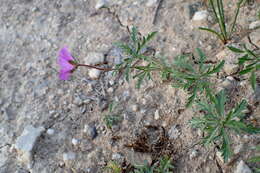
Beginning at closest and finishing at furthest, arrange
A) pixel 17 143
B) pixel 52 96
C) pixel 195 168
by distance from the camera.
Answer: pixel 195 168 < pixel 17 143 < pixel 52 96

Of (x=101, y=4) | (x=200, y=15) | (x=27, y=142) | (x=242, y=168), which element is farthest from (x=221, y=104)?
(x=101, y=4)

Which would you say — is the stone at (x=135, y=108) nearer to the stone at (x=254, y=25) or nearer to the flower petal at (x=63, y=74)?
the flower petal at (x=63, y=74)

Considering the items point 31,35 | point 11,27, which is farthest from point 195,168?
point 11,27

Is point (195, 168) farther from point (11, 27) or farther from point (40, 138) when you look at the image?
point (11, 27)

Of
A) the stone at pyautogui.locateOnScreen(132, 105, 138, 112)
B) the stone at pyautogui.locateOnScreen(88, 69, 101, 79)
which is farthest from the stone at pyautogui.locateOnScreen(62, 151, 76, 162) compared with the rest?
the stone at pyautogui.locateOnScreen(88, 69, 101, 79)

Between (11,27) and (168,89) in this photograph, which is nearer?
(168,89)

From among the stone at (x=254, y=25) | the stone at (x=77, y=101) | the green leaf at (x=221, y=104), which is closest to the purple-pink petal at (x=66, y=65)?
the stone at (x=77, y=101)

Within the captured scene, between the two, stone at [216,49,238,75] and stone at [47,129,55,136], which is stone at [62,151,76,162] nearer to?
stone at [47,129,55,136]
